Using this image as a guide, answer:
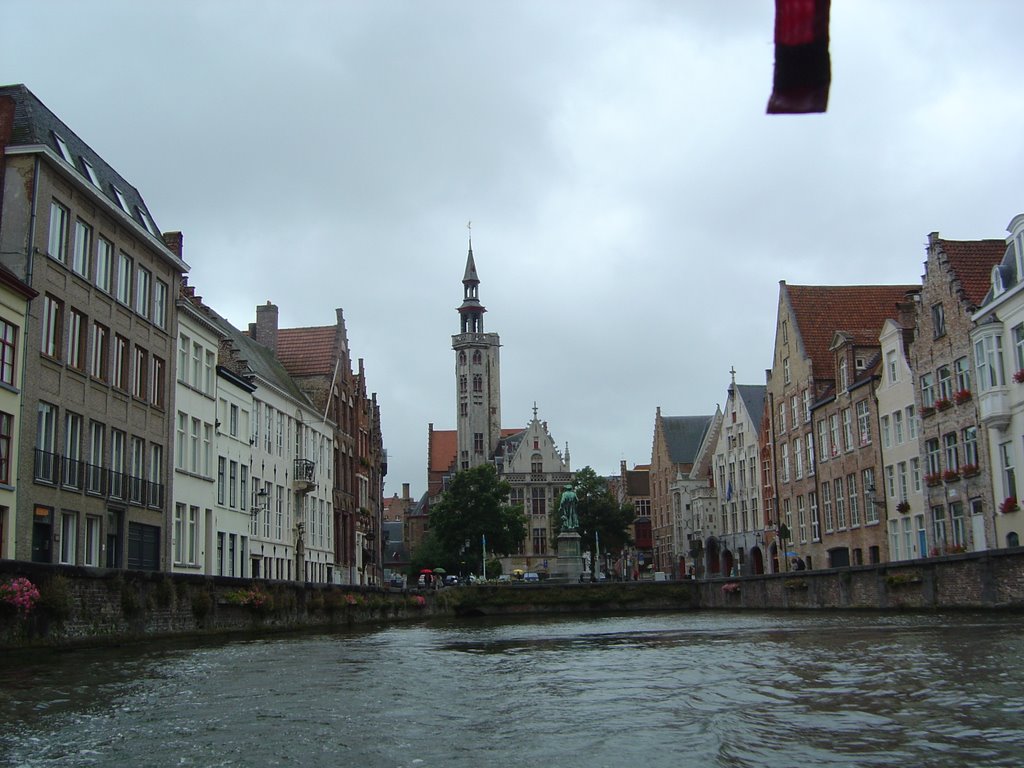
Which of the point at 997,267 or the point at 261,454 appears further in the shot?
the point at 261,454

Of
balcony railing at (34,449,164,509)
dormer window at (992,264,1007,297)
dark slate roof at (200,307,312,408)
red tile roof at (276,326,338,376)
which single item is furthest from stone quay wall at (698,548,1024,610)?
red tile roof at (276,326,338,376)

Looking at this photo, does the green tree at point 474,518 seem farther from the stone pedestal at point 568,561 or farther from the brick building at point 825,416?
the brick building at point 825,416

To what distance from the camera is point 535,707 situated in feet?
36.0

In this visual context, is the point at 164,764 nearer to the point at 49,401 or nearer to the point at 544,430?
the point at 49,401

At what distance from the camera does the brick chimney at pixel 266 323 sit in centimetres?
6091

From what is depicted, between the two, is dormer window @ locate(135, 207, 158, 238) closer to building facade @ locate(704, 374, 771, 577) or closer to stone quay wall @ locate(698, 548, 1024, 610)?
stone quay wall @ locate(698, 548, 1024, 610)

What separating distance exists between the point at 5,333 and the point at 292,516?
2742 cm

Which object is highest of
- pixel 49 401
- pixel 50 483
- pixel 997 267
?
pixel 997 267

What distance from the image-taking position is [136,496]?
3509cm

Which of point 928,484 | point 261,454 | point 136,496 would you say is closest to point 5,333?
point 136,496

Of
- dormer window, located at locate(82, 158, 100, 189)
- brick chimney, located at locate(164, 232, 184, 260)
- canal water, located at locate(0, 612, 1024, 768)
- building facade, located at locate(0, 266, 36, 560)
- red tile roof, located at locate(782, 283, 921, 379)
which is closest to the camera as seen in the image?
canal water, located at locate(0, 612, 1024, 768)

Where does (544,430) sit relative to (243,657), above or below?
above

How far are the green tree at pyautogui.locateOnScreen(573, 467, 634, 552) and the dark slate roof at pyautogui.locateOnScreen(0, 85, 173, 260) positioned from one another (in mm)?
70972

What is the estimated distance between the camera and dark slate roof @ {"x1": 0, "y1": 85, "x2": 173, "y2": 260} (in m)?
29.8
